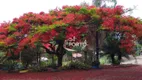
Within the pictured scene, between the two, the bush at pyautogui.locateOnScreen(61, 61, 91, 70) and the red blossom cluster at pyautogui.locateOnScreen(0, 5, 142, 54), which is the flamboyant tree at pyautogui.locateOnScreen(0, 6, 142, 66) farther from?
the bush at pyautogui.locateOnScreen(61, 61, 91, 70)

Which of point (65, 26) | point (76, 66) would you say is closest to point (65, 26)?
point (65, 26)

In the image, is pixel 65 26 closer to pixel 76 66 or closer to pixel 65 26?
pixel 65 26

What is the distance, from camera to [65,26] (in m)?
12.9

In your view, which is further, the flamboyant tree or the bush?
the bush

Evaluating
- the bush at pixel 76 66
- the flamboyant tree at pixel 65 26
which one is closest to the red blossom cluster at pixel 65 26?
the flamboyant tree at pixel 65 26

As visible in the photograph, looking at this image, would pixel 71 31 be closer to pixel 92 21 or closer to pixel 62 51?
pixel 92 21

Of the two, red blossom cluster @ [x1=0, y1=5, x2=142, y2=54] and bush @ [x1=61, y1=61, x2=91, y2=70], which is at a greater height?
red blossom cluster @ [x1=0, y1=5, x2=142, y2=54]

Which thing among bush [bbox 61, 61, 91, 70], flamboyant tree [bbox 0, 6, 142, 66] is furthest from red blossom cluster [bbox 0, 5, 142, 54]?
bush [bbox 61, 61, 91, 70]

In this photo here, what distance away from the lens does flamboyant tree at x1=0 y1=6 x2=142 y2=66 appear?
12.7m

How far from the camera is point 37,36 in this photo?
12508mm

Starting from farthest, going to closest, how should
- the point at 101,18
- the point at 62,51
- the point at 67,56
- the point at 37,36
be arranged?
the point at 67,56, the point at 62,51, the point at 101,18, the point at 37,36

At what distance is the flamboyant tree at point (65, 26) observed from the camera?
12734mm

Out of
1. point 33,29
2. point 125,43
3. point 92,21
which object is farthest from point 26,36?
point 125,43

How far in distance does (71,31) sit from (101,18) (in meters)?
1.52
